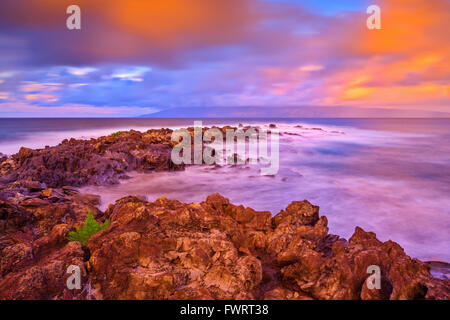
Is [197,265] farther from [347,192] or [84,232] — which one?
[347,192]

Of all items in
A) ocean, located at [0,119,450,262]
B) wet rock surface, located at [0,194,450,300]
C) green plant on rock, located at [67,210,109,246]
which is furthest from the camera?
ocean, located at [0,119,450,262]

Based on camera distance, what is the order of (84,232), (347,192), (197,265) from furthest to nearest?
1. (347,192)
2. (84,232)
3. (197,265)

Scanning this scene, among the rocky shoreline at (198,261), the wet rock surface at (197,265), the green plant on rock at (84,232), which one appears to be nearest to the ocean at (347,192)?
the rocky shoreline at (198,261)

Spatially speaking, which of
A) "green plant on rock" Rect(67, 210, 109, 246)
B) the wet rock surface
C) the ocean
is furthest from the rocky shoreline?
the ocean

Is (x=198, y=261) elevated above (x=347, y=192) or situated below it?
above

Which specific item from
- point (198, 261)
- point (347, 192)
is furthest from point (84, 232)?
point (347, 192)

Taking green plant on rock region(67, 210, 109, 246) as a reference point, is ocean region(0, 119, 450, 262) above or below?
below

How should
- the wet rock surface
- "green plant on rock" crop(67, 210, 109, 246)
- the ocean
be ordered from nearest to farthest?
the wet rock surface, "green plant on rock" crop(67, 210, 109, 246), the ocean

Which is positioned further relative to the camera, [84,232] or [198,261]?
[84,232]

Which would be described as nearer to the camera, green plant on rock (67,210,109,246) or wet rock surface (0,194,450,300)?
wet rock surface (0,194,450,300)

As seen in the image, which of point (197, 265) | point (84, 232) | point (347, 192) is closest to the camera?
point (197, 265)

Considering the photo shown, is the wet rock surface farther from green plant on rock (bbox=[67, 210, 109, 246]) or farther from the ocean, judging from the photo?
the ocean

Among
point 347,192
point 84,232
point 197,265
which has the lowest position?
point 347,192
